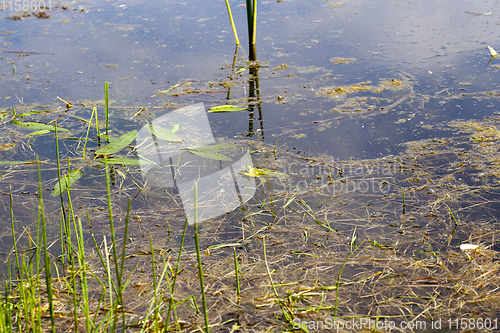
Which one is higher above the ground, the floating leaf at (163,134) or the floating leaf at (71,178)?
the floating leaf at (163,134)

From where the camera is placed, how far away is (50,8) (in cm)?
445

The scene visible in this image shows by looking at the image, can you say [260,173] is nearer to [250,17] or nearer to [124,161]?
[124,161]

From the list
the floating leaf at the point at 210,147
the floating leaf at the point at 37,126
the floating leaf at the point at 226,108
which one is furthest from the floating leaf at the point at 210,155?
the floating leaf at the point at 37,126

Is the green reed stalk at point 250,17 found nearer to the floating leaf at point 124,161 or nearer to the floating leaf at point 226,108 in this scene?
the floating leaf at point 226,108

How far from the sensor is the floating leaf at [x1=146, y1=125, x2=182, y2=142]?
2.16 meters

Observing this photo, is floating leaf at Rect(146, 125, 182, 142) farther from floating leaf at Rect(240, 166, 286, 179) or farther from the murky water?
floating leaf at Rect(240, 166, 286, 179)

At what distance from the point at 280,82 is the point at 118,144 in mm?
1281

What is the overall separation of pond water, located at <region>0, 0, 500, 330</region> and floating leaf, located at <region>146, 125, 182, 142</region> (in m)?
0.18

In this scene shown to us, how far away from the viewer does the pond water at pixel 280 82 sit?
1.91 metres

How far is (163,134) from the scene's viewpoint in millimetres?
2191

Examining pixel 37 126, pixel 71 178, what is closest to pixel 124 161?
pixel 71 178

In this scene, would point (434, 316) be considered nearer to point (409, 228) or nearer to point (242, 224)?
point (409, 228)

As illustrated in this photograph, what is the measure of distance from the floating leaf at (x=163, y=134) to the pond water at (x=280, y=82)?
0.18 m

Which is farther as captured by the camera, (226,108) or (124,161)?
(226,108)
